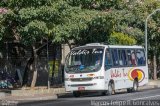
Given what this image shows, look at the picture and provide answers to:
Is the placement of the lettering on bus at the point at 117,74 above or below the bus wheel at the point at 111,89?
above

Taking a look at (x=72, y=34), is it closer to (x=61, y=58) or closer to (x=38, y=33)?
(x=38, y=33)

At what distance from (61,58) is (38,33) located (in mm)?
14490

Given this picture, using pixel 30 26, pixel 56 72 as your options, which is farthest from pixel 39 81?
pixel 30 26

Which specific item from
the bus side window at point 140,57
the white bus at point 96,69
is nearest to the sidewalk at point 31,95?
the white bus at point 96,69

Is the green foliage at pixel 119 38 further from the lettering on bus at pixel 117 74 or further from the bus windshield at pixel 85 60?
the bus windshield at pixel 85 60

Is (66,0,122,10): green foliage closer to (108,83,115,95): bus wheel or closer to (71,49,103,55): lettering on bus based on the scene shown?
(71,49,103,55): lettering on bus

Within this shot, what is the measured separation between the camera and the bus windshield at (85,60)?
2955 centimetres

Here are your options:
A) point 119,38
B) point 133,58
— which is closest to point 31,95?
point 133,58

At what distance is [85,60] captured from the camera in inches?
1176

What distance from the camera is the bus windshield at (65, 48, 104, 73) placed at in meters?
29.5

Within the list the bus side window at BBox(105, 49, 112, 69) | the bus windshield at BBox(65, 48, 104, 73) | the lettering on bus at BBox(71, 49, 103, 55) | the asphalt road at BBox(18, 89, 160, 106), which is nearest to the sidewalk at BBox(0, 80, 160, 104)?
the asphalt road at BBox(18, 89, 160, 106)

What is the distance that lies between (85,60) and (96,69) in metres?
0.90

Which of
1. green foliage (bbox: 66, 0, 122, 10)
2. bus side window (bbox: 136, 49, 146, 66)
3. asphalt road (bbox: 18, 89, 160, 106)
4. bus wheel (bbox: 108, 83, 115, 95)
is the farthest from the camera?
bus side window (bbox: 136, 49, 146, 66)

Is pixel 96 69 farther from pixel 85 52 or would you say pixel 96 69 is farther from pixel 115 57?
pixel 115 57
